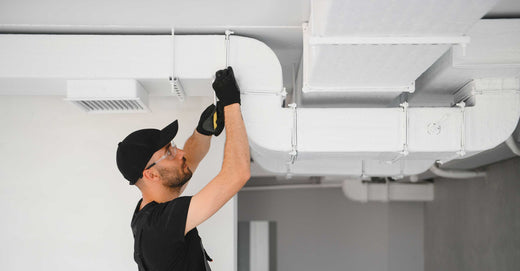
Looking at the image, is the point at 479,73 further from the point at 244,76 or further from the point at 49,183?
the point at 49,183

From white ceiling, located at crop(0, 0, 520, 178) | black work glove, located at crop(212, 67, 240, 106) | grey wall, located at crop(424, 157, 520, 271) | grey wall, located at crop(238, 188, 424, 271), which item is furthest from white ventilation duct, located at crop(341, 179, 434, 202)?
black work glove, located at crop(212, 67, 240, 106)

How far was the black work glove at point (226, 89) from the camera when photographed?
5.81ft

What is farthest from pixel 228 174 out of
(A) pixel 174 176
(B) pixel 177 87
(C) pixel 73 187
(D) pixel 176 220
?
(C) pixel 73 187

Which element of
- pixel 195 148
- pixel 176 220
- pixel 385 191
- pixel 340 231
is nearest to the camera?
pixel 176 220

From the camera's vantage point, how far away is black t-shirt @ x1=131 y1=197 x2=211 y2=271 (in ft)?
5.29

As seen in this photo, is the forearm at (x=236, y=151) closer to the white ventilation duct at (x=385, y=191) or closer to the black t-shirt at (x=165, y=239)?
the black t-shirt at (x=165, y=239)

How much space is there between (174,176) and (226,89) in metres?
0.40

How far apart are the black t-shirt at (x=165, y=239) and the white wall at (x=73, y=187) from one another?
0.65 meters

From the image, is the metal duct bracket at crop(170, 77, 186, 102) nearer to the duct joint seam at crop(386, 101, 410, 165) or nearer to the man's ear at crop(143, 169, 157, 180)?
the man's ear at crop(143, 169, 157, 180)

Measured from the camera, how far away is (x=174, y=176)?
187cm

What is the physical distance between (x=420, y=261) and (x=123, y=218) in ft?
14.2

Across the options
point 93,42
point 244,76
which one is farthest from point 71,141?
point 244,76

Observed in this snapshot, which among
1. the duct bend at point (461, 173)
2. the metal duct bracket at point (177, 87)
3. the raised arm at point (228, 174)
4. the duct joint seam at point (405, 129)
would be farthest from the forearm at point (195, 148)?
the duct bend at point (461, 173)

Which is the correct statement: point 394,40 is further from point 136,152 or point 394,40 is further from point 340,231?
point 340,231
